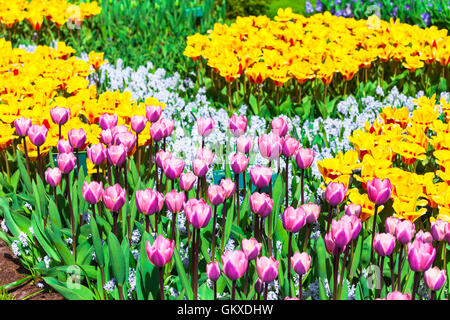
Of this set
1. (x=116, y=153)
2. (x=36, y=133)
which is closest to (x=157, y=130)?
(x=116, y=153)

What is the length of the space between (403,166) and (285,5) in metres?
6.35

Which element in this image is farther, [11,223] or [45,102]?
[45,102]

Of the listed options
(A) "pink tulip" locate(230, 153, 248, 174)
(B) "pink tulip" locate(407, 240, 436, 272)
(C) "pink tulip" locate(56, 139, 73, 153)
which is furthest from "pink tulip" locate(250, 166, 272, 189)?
(C) "pink tulip" locate(56, 139, 73, 153)

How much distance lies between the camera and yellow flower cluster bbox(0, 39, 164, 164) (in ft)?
10.8

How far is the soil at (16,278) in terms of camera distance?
2.71m

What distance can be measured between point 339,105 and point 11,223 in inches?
102

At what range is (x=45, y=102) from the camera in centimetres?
369

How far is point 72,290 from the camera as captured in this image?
2.44 meters

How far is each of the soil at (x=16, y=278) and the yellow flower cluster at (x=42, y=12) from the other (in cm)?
352

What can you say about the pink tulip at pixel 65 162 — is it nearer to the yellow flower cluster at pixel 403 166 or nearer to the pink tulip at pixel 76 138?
the pink tulip at pixel 76 138

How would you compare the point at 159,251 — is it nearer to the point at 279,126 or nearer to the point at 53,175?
the point at 53,175

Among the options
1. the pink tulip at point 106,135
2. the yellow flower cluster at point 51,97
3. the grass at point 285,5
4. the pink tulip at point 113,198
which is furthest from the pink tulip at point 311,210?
the grass at point 285,5
